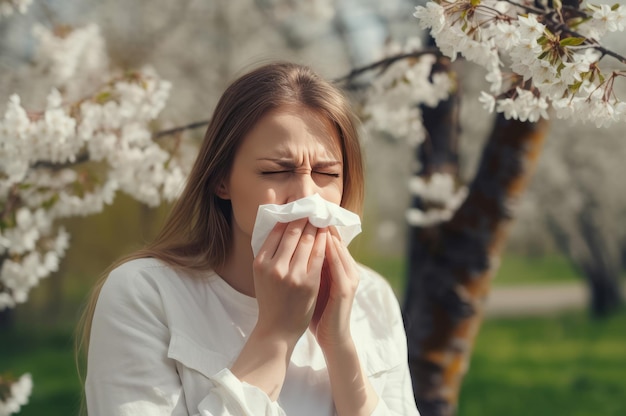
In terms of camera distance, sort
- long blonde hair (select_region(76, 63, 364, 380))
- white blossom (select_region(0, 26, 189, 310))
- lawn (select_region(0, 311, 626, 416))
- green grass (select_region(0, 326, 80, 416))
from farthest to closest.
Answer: lawn (select_region(0, 311, 626, 416)), green grass (select_region(0, 326, 80, 416)), white blossom (select_region(0, 26, 189, 310)), long blonde hair (select_region(76, 63, 364, 380))

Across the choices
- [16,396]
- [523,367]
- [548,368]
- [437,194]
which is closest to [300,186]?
[16,396]

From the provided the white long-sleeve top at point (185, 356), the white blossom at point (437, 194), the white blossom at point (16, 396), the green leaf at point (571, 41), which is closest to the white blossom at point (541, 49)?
the green leaf at point (571, 41)

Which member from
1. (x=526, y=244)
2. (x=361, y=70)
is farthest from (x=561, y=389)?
(x=526, y=244)

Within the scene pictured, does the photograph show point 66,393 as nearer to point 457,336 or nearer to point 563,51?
point 457,336

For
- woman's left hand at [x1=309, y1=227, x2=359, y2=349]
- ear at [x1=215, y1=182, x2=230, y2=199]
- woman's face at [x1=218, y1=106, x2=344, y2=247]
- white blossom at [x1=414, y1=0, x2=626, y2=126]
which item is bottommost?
woman's left hand at [x1=309, y1=227, x2=359, y2=349]

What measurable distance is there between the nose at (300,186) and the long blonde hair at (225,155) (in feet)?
0.70

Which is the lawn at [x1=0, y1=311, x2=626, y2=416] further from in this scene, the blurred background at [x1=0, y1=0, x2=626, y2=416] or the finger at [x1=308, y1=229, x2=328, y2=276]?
the finger at [x1=308, y1=229, x2=328, y2=276]

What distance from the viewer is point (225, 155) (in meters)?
2.10

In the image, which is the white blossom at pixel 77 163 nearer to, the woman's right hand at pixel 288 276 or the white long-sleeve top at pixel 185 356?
the white long-sleeve top at pixel 185 356

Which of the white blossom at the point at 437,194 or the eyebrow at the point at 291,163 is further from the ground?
the eyebrow at the point at 291,163

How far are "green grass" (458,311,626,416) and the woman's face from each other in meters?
7.02

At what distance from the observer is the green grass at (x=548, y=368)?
29.4ft

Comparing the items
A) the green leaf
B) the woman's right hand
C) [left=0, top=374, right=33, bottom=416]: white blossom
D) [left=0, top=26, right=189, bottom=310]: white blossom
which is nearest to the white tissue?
the woman's right hand

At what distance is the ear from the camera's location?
2.15m
